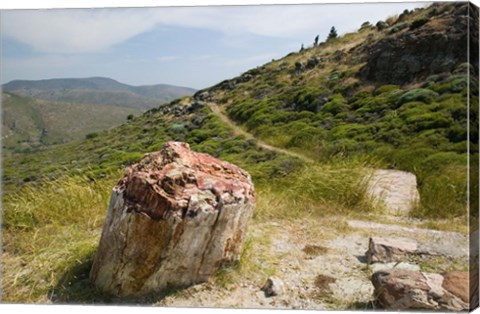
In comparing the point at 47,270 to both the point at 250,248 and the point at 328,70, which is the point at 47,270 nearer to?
the point at 250,248

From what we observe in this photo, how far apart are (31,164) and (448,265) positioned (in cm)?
700

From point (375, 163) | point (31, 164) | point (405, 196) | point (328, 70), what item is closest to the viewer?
point (405, 196)

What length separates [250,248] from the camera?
169 inches

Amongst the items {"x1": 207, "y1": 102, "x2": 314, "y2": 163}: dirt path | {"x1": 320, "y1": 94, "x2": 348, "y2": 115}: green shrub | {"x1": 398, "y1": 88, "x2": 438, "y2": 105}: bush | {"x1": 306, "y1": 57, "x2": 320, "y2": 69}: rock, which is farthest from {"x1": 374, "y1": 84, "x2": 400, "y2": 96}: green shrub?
{"x1": 306, "y1": 57, "x2": 320, "y2": 69}: rock

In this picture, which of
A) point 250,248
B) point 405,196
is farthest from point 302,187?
point 250,248

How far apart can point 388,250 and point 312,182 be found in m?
2.12

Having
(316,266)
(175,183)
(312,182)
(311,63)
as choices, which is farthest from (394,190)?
(311,63)

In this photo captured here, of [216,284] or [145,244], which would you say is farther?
[216,284]

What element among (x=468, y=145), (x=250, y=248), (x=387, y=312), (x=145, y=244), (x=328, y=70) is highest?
(x=328, y=70)

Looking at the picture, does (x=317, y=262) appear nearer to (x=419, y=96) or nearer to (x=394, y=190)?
(x=394, y=190)

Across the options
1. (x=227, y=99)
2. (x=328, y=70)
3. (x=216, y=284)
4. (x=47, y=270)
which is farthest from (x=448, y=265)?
(x=328, y=70)

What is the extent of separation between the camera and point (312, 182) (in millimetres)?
6195

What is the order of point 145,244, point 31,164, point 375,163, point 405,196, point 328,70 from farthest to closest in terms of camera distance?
point 328,70 < point 31,164 < point 375,163 < point 405,196 < point 145,244

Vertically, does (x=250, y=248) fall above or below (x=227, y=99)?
below
